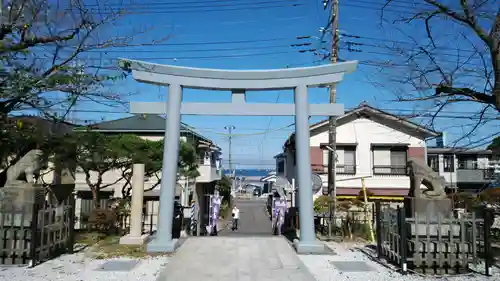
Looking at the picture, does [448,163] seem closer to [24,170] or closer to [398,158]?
[398,158]

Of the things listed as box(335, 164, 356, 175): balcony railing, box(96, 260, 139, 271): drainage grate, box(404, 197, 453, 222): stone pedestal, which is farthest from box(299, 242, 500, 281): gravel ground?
box(335, 164, 356, 175): balcony railing

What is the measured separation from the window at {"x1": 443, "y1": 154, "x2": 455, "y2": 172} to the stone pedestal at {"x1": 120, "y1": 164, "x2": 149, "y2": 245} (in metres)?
24.2

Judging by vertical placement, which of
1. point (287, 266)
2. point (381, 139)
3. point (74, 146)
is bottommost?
point (287, 266)

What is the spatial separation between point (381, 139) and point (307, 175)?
14869 millimetres

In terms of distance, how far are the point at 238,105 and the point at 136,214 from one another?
414cm

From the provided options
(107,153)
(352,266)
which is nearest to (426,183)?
(352,266)

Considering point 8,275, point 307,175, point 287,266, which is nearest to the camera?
point 8,275

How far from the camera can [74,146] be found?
13.3m

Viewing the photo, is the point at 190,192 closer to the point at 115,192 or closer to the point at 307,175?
the point at 115,192

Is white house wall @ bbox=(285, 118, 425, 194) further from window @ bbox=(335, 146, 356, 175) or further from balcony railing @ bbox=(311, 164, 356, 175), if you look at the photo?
balcony railing @ bbox=(311, 164, 356, 175)

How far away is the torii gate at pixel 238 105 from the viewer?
9375mm

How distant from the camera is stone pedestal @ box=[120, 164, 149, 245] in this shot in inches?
391

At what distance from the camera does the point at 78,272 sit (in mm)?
7242

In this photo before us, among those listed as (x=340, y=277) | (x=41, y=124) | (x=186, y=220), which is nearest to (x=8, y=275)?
(x=41, y=124)
